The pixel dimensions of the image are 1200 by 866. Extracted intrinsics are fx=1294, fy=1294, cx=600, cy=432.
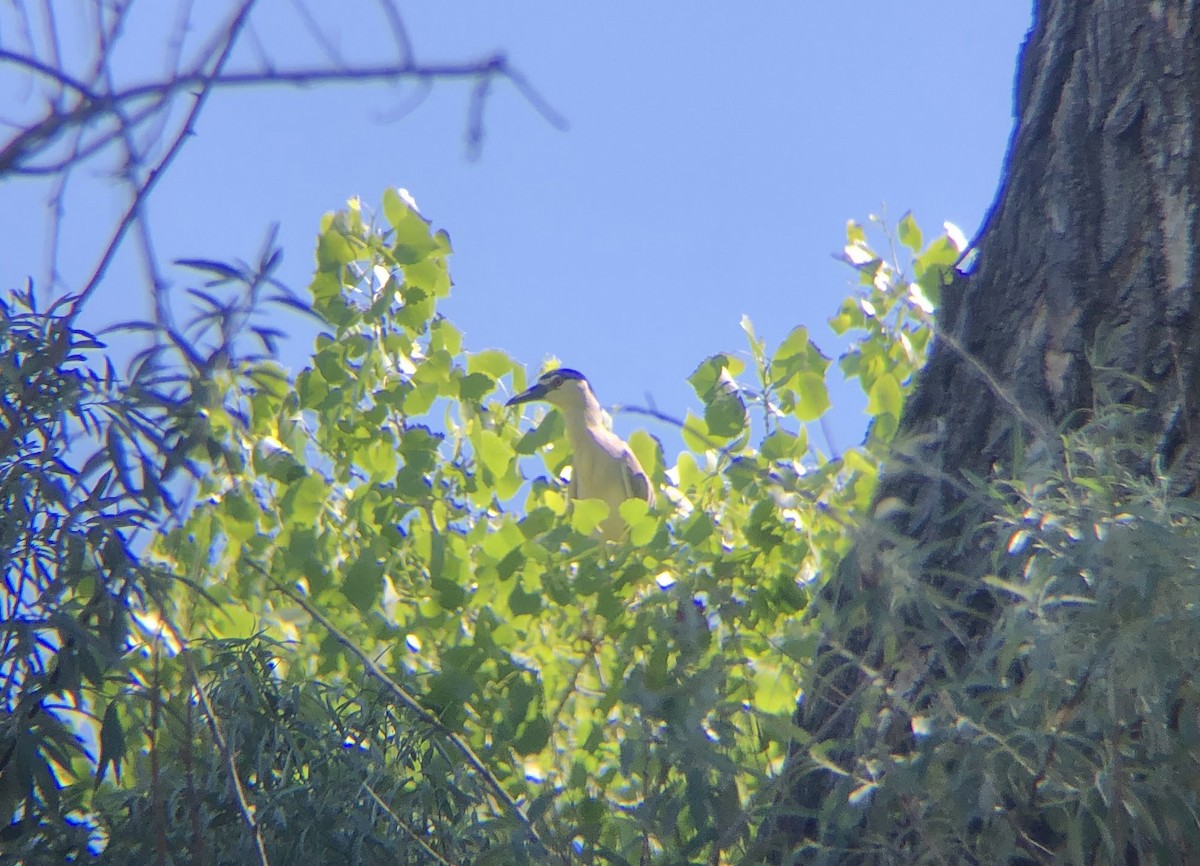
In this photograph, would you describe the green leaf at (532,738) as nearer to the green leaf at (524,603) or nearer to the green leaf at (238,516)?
the green leaf at (524,603)

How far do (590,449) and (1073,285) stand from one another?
5185 millimetres

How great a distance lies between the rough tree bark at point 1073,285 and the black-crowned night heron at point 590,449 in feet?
14.5

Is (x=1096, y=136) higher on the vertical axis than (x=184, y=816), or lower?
higher

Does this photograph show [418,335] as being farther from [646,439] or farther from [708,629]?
[708,629]

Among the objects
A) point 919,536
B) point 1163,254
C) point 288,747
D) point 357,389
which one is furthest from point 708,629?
point 357,389

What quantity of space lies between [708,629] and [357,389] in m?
1.54

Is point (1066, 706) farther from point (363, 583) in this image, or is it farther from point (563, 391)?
point (563, 391)

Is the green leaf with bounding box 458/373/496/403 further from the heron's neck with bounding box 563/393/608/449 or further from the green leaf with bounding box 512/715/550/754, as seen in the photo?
the heron's neck with bounding box 563/393/608/449

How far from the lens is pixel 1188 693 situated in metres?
Result: 1.20

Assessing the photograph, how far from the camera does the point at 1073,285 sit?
1827 mm

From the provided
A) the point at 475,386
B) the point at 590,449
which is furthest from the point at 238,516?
the point at 590,449

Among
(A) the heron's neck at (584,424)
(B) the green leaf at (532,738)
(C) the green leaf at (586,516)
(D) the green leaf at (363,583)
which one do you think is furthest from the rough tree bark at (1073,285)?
(A) the heron's neck at (584,424)

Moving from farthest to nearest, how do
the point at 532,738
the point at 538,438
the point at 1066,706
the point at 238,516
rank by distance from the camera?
1. the point at 538,438
2. the point at 238,516
3. the point at 532,738
4. the point at 1066,706

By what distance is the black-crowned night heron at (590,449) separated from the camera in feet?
21.9
